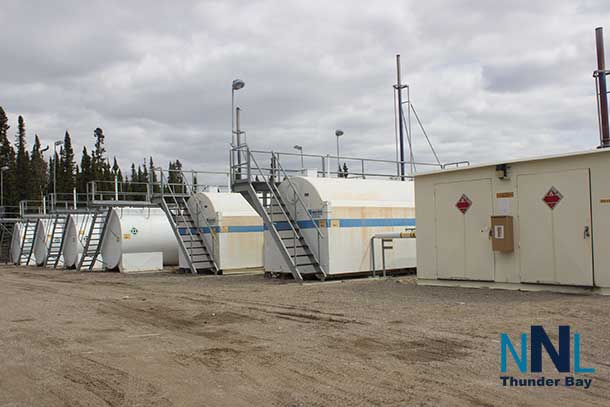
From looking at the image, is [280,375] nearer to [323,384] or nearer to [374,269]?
[323,384]

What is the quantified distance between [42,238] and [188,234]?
Result: 54.0ft

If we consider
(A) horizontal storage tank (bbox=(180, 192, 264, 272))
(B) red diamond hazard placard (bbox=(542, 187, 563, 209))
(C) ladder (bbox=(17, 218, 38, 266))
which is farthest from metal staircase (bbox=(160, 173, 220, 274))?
(C) ladder (bbox=(17, 218, 38, 266))

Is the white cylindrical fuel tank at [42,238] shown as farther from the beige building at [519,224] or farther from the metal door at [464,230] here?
the metal door at [464,230]

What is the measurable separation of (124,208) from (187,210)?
Answer: 4.72 metres

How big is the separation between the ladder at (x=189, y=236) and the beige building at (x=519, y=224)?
1066cm

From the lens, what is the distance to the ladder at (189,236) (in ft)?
79.7

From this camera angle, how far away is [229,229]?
79.5 feet

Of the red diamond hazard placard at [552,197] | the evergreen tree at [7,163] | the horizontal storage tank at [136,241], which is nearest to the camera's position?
the red diamond hazard placard at [552,197]

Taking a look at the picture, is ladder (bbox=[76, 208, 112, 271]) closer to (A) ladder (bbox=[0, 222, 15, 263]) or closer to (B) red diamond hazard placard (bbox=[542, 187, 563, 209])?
(A) ladder (bbox=[0, 222, 15, 263])

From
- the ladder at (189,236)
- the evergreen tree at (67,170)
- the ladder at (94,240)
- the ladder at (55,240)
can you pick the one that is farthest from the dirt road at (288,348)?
the evergreen tree at (67,170)

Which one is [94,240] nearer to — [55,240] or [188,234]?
[55,240]

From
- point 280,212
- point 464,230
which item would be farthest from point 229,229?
point 464,230

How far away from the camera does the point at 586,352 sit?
7.70m

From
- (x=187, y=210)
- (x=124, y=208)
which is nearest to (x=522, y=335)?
(x=187, y=210)
